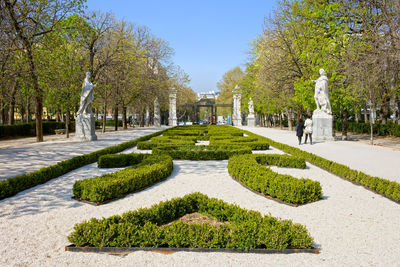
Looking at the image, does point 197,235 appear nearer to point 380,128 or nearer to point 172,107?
point 380,128

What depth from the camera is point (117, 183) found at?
5.49 m

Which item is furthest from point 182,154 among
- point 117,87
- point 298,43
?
point 117,87

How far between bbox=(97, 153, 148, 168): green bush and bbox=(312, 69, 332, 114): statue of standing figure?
1213 centimetres

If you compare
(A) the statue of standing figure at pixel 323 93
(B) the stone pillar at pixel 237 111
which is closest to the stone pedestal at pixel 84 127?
(A) the statue of standing figure at pixel 323 93

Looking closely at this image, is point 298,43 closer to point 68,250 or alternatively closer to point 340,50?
point 340,50

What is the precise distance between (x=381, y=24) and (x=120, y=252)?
15.8 m

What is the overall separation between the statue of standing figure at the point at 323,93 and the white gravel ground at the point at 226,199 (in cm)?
1031

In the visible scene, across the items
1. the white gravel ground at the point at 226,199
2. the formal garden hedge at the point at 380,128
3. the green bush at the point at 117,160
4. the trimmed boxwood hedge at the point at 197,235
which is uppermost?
the formal garden hedge at the point at 380,128

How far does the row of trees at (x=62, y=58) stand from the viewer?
43.7 feet

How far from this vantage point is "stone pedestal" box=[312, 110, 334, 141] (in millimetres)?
16781

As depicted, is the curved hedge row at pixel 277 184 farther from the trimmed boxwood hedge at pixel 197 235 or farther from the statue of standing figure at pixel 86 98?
the statue of standing figure at pixel 86 98

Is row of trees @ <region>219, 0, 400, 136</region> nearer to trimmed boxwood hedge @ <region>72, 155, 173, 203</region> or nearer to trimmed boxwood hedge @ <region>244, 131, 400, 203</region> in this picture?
trimmed boxwood hedge @ <region>244, 131, 400, 203</region>

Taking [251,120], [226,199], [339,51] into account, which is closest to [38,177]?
[226,199]

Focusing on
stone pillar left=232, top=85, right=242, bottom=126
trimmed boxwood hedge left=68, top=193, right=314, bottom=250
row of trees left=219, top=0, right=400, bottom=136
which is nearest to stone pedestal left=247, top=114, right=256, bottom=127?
stone pillar left=232, top=85, right=242, bottom=126
